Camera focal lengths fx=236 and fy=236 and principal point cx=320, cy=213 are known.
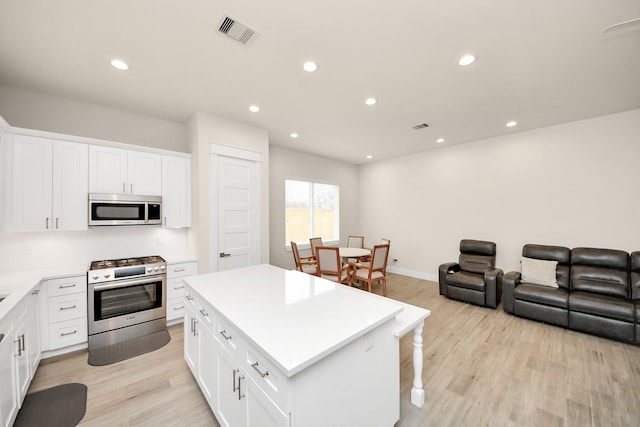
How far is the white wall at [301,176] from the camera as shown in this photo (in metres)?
5.10

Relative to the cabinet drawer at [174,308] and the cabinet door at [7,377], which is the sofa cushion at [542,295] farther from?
the cabinet door at [7,377]

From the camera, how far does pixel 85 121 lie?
10.0ft

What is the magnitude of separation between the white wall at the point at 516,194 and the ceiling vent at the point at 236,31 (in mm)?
4719

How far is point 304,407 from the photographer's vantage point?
1049 mm

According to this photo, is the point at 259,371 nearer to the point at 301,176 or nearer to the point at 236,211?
the point at 236,211

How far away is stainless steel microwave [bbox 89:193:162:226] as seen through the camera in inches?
112

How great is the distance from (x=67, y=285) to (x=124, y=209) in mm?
979

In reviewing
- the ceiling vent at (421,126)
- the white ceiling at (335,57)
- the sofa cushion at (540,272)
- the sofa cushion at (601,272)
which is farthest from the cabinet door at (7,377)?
the sofa cushion at (601,272)

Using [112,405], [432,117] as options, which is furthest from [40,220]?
[432,117]

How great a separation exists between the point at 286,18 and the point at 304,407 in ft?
7.95

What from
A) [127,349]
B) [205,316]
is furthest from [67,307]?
[205,316]

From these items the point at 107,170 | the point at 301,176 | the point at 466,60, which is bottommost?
the point at 107,170

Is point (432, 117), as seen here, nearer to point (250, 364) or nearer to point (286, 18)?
point (286, 18)

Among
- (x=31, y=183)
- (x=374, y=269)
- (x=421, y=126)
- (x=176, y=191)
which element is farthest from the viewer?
(x=374, y=269)
